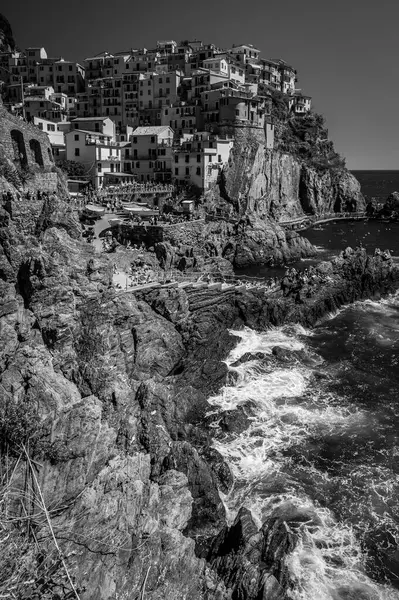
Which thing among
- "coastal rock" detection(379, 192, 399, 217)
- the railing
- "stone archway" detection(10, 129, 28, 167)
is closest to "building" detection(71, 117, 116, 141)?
"stone archway" detection(10, 129, 28, 167)

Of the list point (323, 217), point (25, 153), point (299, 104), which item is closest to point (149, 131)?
point (25, 153)

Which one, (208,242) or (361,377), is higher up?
(208,242)

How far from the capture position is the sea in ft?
69.8

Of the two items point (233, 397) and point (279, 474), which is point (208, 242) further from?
point (279, 474)

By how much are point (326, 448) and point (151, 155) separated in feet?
235

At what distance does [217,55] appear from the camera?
111 m

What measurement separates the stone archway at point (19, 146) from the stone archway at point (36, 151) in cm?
159

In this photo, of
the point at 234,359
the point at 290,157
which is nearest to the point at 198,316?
the point at 234,359

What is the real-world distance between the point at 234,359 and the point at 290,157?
244 ft

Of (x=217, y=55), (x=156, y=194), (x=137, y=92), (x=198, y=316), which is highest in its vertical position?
(x=217, y=55)

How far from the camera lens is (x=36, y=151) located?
56281 mm

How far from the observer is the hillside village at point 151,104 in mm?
84625

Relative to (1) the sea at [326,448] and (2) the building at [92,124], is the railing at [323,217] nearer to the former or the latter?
(2) the building at [92,124]

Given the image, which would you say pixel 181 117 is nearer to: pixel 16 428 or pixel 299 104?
pixel 299 104
